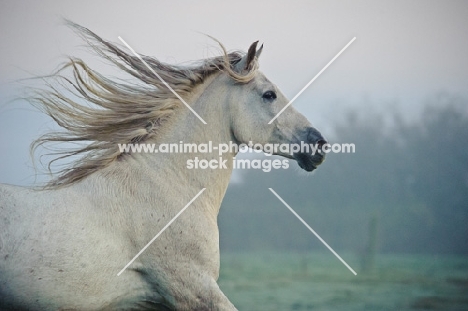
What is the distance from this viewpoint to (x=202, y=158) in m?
4.47

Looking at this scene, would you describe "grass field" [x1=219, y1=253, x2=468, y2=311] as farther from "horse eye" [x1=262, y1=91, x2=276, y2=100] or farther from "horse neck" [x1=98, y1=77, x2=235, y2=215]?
"horse eye" [x1=262, y1=91, x2=276, y2=100]

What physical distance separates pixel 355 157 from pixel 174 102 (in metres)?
8.72

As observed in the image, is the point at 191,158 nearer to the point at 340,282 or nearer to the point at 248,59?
the point at 248,59

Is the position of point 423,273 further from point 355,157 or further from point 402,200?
point 355,157

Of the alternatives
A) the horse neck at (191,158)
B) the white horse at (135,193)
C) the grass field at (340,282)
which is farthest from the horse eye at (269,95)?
the grass field at (340,282)

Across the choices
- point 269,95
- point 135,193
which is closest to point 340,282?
point 269,95

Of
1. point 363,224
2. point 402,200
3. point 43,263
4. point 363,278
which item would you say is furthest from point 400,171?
point 43,263

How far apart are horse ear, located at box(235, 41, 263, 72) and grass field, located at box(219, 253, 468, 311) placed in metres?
4.55

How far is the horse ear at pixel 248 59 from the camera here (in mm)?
4520

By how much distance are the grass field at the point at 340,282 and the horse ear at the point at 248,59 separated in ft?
14.9

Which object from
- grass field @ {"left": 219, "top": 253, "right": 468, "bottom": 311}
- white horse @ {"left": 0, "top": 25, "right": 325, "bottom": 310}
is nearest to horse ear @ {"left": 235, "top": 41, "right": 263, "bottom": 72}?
white horse @ {"left": 0, "top": 25, "right": 325, "bottom": 310}

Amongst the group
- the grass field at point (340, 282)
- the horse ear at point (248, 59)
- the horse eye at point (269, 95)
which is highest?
the horse ear at point (248, 59)

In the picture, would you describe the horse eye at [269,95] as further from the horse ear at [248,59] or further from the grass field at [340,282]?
the grass field at [340,282]

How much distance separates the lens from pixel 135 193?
418cm
